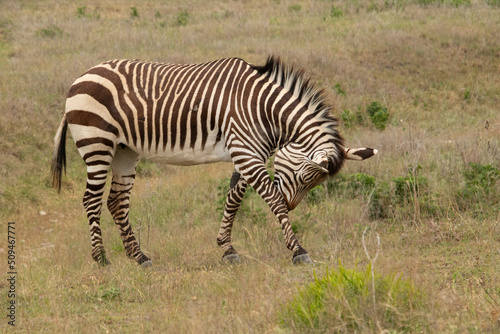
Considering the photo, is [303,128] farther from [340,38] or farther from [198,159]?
[340,38]

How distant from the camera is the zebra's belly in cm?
648

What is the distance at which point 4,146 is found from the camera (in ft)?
35.6

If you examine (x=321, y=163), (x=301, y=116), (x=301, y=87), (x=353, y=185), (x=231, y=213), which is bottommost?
(x=353, y=185)

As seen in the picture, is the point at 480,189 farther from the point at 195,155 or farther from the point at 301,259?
the point at 195,155

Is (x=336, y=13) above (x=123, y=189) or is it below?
above

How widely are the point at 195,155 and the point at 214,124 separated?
42 centimetres

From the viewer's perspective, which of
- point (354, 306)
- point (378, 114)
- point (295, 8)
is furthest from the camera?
point (295, 8)

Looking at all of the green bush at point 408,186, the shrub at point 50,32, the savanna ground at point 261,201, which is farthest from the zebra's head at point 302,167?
the shrub at point 50,32

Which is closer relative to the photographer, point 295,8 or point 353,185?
point 353,185

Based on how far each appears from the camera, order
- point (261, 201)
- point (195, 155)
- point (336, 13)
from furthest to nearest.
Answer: point (336, 13) → point (261, 201) → point (195, 155)

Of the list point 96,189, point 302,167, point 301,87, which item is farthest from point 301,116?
point 96,189

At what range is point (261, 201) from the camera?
28.0 ft

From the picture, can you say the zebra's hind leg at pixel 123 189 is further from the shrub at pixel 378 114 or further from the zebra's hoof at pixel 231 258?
the shrub at pixel 378 114

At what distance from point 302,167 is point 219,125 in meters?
1.03
